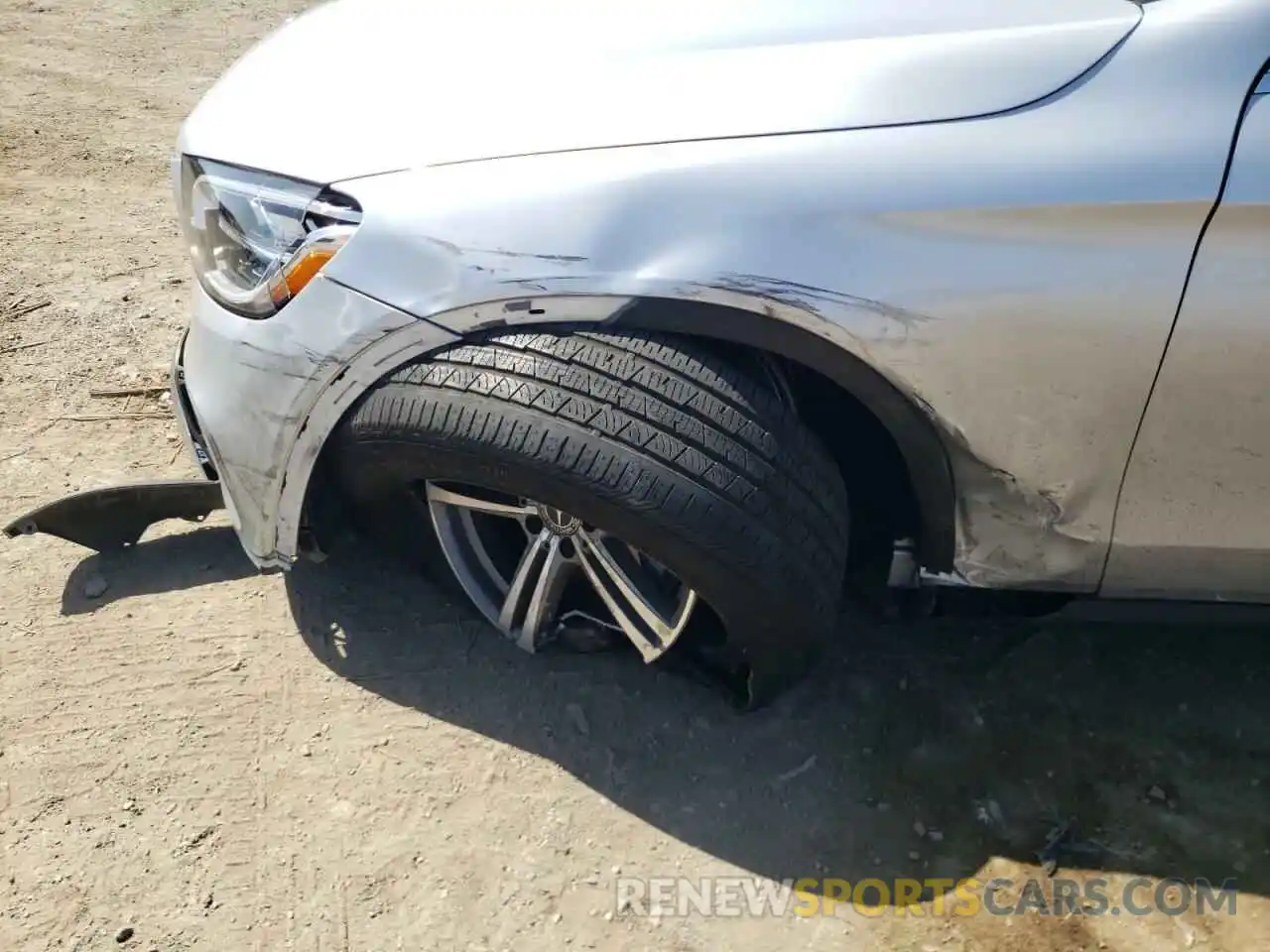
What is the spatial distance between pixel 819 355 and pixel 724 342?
0.62ft

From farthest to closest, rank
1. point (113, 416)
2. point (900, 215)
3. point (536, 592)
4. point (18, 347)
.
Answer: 1. point (18, 347)
2. point (113, 416)
3. point (536, 592)
4. point (900, 215)

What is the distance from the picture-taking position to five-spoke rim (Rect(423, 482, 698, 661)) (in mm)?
2193

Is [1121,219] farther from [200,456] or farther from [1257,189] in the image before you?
[200,456]

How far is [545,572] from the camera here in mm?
2291

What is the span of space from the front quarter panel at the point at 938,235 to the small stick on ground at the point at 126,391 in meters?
1.76

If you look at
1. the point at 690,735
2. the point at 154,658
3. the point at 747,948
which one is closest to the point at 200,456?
the point at 154,658

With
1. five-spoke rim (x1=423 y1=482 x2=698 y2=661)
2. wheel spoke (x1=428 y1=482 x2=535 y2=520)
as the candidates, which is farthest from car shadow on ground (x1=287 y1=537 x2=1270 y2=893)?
wheel spoke (x1=428 y1=482 x2=535 y2=520)

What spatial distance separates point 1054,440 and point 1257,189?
1.58 feet

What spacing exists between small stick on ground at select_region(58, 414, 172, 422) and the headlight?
1167 millimetres

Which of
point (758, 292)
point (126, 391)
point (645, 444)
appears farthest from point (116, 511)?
point (758, 292)

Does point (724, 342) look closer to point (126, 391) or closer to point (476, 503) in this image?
point (476, 503)

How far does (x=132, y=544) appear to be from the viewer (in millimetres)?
2768

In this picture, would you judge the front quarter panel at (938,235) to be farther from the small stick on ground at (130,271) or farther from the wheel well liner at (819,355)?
the small stick on ground at (130,271)

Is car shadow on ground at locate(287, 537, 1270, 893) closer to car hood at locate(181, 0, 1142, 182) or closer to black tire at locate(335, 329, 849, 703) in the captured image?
black tire at locate(335, 329, 849, 703)
